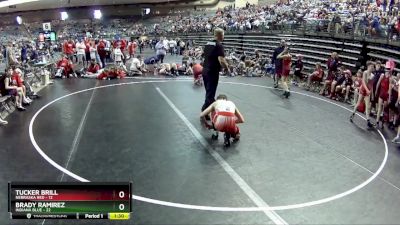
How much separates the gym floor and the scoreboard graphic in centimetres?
103

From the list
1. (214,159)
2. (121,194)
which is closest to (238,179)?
(214,159)

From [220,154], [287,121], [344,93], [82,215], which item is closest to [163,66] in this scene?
[344,93]

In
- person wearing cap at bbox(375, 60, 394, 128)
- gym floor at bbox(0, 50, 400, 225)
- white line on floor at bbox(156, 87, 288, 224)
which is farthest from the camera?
person wearing cap at bbox(375, 60, 394, 128)

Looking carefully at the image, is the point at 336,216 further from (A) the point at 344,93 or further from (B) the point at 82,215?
(A) the point at 344,93

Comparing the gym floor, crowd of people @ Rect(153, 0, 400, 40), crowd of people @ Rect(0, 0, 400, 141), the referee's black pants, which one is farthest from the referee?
crowd of people @ Rect(153, 0, 400, 40)

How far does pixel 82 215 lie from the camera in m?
4.01

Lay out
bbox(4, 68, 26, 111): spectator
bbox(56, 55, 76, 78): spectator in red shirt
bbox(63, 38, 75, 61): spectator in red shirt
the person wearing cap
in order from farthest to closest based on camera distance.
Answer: bbox(63, 38, 75, 61): spectator in red shirt < bbox(56, 55, 76, 78): spectator in red shirt < bbox(4, 68, 26, 111): spectator < the person wearing cap

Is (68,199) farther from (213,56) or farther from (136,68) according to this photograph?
(136,68)

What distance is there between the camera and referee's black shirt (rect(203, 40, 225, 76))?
9.60 metres

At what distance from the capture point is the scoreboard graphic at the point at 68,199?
393 cm

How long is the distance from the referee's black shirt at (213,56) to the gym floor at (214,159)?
1367 mm

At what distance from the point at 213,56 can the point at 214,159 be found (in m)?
3.14

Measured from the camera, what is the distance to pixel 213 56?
380 inches

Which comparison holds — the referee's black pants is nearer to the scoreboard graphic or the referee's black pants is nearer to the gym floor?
the gym floor
